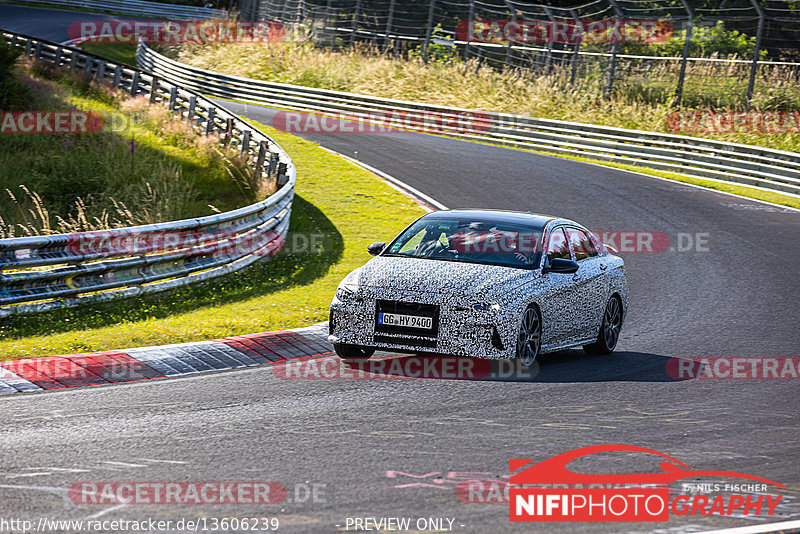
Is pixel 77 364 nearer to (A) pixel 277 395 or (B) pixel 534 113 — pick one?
(A) pixel 277 395

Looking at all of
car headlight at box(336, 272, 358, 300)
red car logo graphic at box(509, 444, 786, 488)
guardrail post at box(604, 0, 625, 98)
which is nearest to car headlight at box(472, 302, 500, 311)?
car headlight at box(336, 272, 358, 300)

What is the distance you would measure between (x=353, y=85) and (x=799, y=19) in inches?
699

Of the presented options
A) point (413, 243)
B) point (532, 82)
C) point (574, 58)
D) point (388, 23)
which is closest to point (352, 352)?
point (413, 243)

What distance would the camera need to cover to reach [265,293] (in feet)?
44.0

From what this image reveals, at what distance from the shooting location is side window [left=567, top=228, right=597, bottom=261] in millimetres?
11484

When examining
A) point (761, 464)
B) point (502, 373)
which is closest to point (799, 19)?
point (502, 373)

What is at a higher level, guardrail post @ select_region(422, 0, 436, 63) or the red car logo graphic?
guardrail post @ select_region(422, 0, 436, 63)

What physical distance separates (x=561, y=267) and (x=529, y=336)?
93cm

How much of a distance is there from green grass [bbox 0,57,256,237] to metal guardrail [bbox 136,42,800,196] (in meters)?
10.2

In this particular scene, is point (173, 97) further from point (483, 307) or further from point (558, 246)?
point (483, 307)

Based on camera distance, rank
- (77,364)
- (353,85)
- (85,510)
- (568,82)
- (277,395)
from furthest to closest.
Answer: (353,85) → (568,82) → (77,364) → (277,395) → (85,510)

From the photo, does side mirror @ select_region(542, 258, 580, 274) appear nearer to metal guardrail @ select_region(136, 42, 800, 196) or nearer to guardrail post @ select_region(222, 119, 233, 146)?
guardrail post @ select_region(222, 119, 233, 146)

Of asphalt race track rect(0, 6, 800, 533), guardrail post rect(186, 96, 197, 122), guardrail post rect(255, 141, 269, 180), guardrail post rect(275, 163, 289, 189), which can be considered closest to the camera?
asphalt race track rect(0, 6, 800, 533)

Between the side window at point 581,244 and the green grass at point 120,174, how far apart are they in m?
8.94
